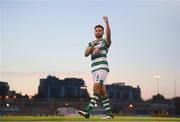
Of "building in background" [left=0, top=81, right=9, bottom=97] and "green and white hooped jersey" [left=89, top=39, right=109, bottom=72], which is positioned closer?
"green and white hooped jersey" [left=89, top=39, right=109, bottom=72]

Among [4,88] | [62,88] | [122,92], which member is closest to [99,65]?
[122,92]

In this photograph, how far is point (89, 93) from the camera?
27.7 feet

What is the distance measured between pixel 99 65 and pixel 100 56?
13 cm

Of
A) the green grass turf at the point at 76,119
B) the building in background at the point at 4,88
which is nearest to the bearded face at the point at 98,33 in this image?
the green grass turf at the point at 76,119

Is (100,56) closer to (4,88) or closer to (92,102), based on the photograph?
(92,102)

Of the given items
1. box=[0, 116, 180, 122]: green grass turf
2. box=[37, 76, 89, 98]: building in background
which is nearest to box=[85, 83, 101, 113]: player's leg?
box=[0, 116, 180, 122]: green grass turf

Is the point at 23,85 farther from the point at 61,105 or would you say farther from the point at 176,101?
the point at 176,101

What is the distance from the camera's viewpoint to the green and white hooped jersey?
8.16 m

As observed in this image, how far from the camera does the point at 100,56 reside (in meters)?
8.16

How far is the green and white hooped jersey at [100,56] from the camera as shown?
8.16m

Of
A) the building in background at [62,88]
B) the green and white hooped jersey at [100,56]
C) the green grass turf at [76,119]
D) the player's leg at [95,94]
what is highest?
the green and white hooped jersey at [100,56]

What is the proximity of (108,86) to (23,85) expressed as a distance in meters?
1.36

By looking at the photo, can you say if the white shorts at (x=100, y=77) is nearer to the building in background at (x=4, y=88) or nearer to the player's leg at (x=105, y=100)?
the player's leg at (x=105, y=100)

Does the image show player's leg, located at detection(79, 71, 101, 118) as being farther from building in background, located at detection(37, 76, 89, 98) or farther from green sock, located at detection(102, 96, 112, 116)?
building in background, located at detection(37, 76, 89, 98)
